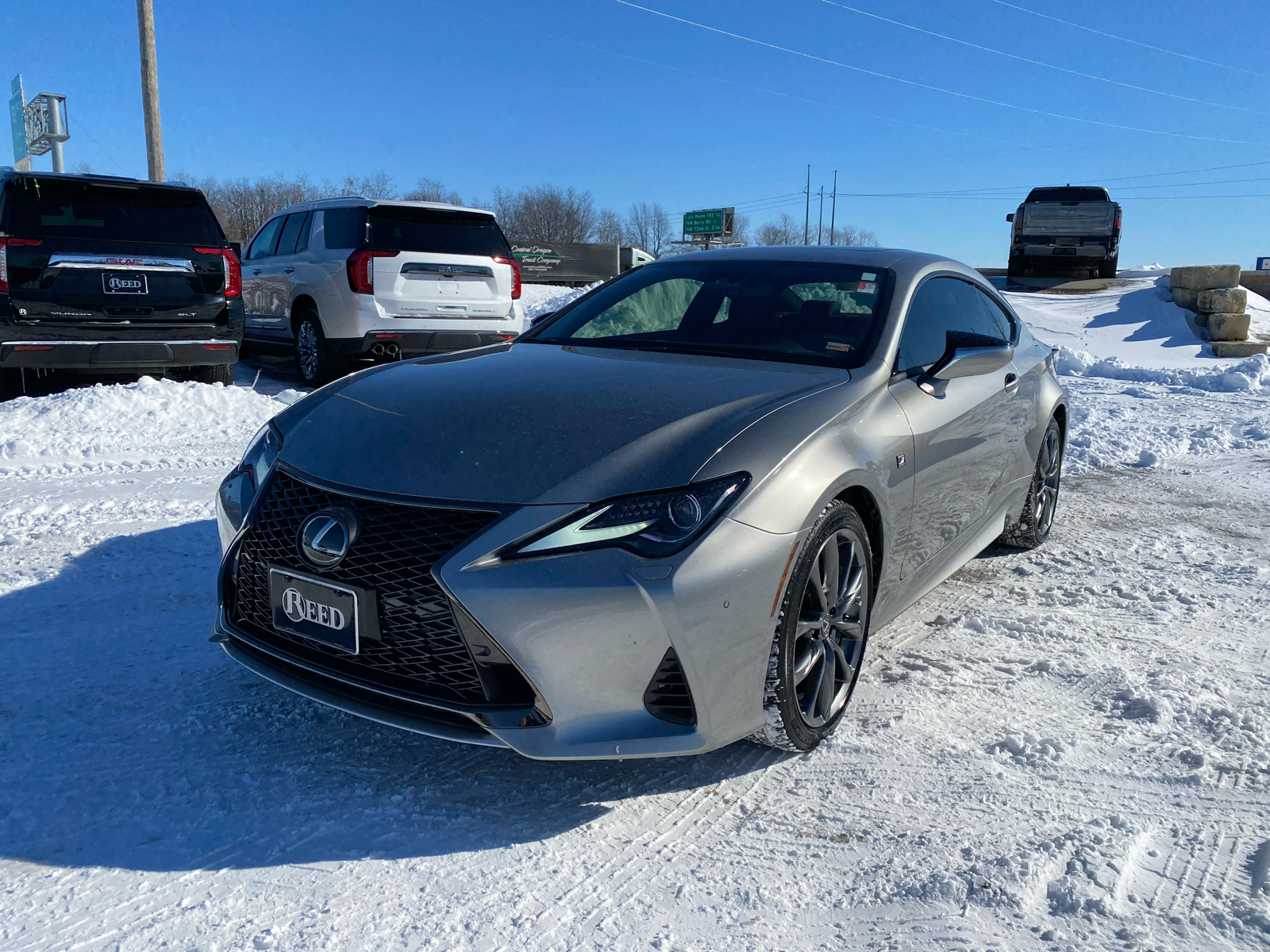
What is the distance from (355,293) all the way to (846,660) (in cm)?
713

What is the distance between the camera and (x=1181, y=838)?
2430mm

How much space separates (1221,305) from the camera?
50.4 feet

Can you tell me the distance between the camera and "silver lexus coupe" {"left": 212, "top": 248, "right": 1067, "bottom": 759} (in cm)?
227

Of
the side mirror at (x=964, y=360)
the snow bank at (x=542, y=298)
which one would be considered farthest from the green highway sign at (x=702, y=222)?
the side mirror at (x=964, y=360)

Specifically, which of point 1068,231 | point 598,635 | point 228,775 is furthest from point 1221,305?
point 228,775

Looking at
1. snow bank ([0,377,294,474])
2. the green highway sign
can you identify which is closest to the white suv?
snow bank ([0,377,294,474])

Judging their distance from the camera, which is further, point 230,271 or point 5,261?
point 230,271

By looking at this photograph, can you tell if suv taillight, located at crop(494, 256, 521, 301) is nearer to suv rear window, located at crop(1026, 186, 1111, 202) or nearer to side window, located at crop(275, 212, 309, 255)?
side window, located at crop(275, 212, 309, 255)

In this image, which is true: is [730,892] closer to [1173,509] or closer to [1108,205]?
[1173,509]

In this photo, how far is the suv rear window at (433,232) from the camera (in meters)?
9.02

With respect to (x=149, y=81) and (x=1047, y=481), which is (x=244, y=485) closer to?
(x=1047, y=481)

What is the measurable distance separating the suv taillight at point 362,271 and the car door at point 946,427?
6043 mm

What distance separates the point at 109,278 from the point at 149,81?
25.3 ft

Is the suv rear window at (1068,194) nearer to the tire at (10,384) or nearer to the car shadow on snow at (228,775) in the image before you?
the tire at (10,384)
